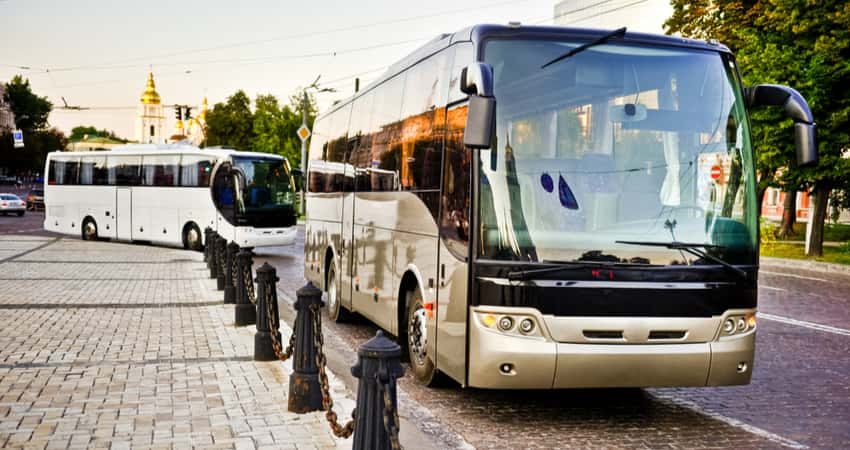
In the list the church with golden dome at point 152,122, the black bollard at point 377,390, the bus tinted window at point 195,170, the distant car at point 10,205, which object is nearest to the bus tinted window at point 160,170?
the bus tinted window at point 195,170

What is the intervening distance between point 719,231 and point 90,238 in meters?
29.4

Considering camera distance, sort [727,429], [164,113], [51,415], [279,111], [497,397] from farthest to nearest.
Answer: [164,113] → [279,111] → [497,397] → [727,429] → [51,415]

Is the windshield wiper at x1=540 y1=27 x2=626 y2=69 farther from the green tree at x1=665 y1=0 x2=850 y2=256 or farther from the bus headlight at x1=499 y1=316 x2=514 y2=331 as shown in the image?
the green tree at x1=665 y1=0 x2=850 y2=256

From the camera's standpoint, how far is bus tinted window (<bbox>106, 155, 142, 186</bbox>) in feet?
98.9

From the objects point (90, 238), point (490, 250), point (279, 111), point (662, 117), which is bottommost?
point (90, 238)

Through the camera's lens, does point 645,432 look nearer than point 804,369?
Yes

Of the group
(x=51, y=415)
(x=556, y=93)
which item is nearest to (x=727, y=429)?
(x=556, y=93)

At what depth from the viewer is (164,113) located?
539 ft

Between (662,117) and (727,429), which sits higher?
(662,117)

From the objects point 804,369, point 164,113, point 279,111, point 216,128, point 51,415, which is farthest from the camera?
point 164,113

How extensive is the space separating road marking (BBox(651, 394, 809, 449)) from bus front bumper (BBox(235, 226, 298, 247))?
1961 centimetres

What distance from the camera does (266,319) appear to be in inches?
325

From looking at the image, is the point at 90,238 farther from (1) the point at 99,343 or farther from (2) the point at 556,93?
(2) the point at 556,93

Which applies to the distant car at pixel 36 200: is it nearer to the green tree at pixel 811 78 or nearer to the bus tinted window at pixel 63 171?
the bus tinted window at pixel 63 171
